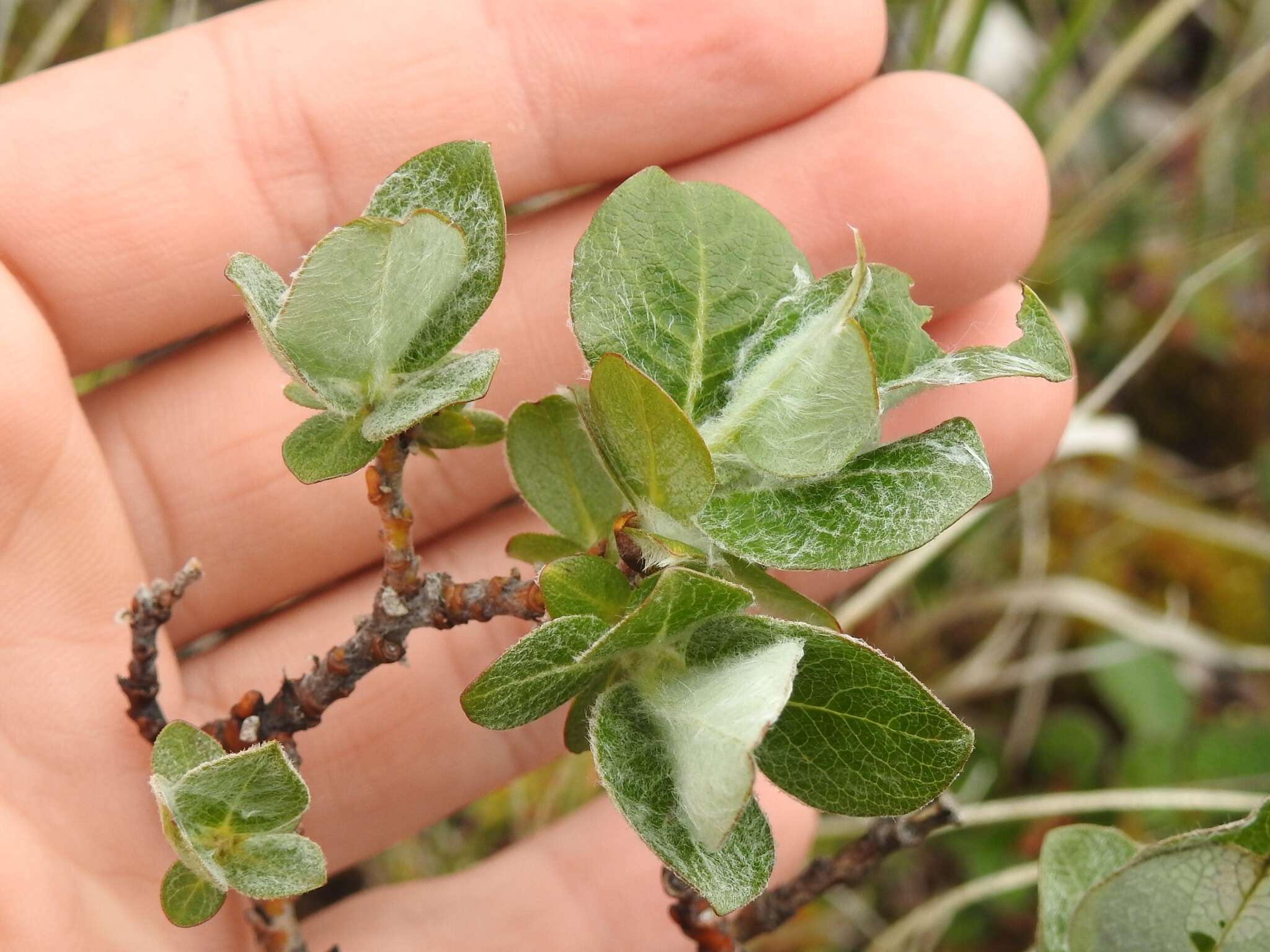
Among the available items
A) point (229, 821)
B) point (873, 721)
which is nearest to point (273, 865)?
point (229, 821)

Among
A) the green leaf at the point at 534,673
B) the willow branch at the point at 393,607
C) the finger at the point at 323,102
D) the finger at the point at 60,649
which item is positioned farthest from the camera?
the finger at the point at 323,102

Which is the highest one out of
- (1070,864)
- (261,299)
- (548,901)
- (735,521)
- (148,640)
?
(261,299)

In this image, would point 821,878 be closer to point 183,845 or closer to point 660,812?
point 660,812

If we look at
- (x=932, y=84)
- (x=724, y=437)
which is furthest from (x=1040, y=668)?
(x=724, y=437)

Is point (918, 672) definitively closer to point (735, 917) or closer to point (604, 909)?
point (604, 909)

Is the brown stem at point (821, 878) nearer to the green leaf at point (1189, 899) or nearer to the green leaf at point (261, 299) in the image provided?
the green leaf at point (1189, 899)

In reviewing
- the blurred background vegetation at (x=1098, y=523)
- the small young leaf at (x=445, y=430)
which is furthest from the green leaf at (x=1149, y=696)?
the small young leaf at (x=445, y=430)
